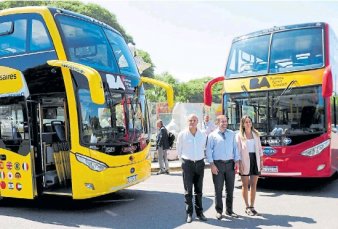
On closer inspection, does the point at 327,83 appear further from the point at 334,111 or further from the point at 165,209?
the point at 165,209

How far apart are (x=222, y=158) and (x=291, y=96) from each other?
3356mm

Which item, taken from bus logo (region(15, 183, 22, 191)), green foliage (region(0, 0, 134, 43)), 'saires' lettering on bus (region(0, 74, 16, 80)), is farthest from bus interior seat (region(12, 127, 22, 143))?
green foliage (region(0, 0, 134, 43))

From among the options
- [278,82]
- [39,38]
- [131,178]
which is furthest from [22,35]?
[278,82]

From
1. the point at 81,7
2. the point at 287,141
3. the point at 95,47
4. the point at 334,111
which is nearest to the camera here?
the point at 95,47

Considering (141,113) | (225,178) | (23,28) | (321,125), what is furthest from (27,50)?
(321,125)

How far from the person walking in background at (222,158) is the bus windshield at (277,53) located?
3.40m

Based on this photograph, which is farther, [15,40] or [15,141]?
[15,40]

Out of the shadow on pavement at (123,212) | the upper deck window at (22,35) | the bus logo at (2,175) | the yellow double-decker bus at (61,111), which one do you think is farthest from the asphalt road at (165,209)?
the upper deck window at (22,35)

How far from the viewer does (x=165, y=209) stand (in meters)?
8.25

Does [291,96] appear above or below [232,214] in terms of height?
above

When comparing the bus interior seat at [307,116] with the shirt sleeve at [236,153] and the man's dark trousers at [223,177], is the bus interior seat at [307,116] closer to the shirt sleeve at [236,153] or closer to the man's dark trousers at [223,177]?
the shirt sleeve at [236,153]

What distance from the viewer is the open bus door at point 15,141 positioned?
8258 millimetres

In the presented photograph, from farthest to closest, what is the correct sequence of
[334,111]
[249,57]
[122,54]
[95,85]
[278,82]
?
[249,57] < [334,111] < [278,82] < [122,54] < [95,85]

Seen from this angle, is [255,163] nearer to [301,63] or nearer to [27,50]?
[301,63]
